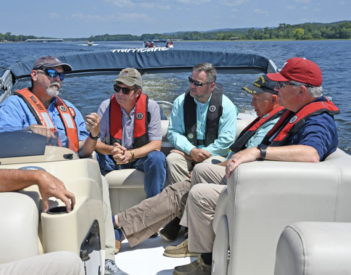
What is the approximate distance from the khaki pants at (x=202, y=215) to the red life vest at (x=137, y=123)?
91cm

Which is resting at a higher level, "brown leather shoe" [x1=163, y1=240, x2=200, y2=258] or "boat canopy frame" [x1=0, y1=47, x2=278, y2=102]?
"boat canopy frame" [x1=0, y1=47, x2=278, y2=102]

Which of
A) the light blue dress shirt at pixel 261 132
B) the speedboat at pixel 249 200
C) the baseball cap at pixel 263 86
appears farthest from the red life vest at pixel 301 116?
the baseball cap at pixel 263 86

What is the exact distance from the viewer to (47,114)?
261cm

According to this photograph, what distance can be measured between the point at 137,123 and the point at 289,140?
50.7 inches

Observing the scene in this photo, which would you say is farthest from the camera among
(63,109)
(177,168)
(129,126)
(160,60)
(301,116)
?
(160,60)

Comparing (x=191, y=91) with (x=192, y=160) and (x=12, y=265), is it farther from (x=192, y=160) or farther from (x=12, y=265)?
(x=12, y=265)

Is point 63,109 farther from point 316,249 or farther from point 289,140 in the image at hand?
point 316,249

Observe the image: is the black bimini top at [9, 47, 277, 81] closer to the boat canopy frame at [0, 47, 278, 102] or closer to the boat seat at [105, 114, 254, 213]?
the boat canopy frame at [0, 47, 278, 102]

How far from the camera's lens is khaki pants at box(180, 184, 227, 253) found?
211 centimetres

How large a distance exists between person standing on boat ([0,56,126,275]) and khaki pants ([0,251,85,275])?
1.10 m

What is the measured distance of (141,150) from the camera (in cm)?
286

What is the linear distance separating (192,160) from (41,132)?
1387 mm

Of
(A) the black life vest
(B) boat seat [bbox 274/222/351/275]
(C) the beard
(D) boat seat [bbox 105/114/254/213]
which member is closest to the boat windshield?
(C) the beard

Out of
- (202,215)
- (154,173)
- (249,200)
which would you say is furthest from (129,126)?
(249,200)
